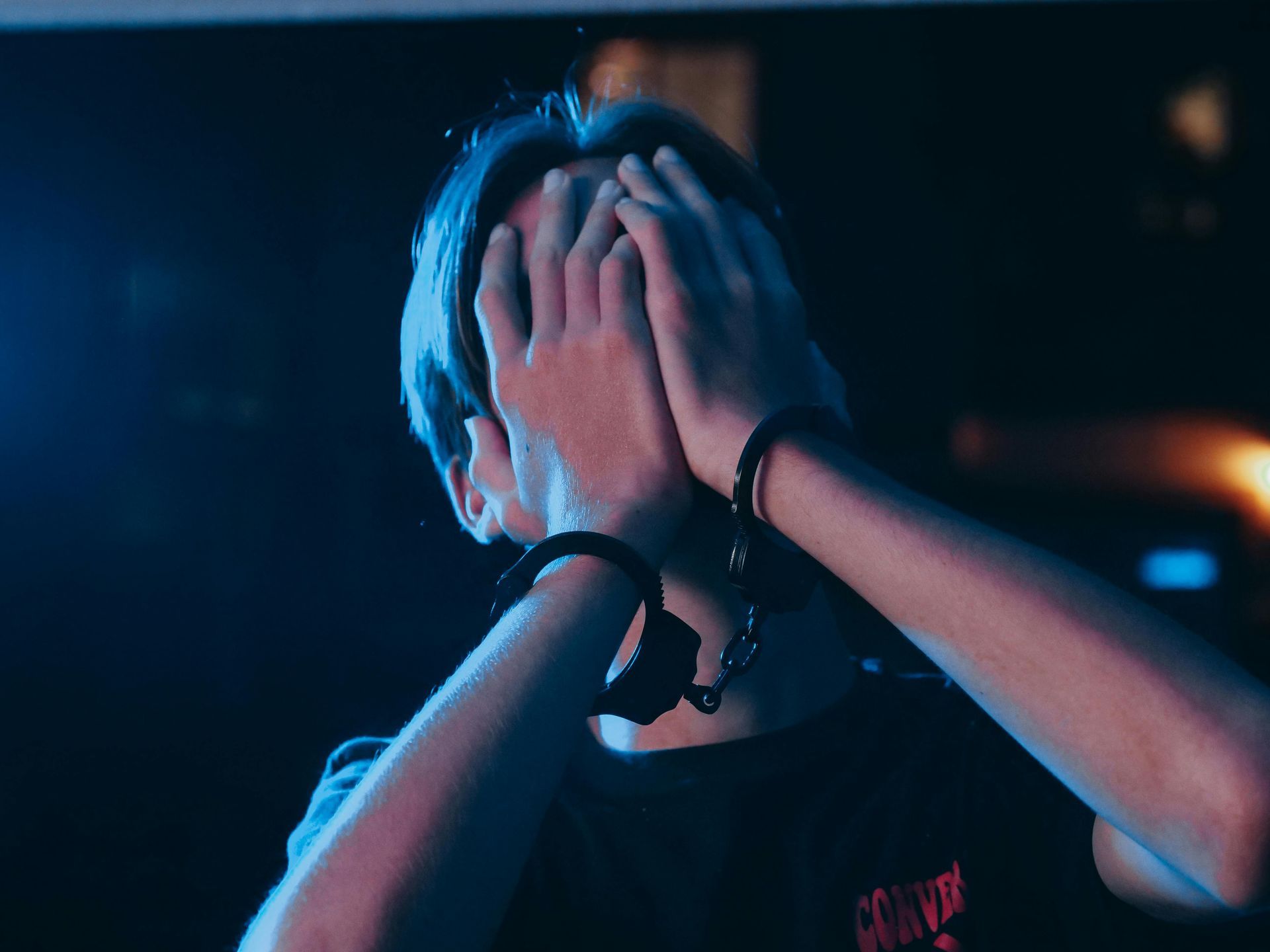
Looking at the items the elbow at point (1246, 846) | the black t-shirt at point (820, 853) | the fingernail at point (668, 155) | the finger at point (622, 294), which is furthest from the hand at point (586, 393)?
the elbow at point (1246, 846)

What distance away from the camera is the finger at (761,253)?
82 cm

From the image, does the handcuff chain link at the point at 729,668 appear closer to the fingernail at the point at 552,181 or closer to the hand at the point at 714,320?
the hand at the point at 714,320

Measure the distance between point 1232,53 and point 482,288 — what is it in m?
1.06

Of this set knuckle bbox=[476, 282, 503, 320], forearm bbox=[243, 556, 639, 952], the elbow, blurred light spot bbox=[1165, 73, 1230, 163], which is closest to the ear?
knuckle bbox=[476, 282, 503, 320]

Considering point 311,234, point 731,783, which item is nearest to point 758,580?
point 731,783

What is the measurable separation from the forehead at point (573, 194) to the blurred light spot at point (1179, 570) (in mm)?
883

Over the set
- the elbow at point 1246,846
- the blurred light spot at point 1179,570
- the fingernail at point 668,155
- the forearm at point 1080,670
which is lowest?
the blurred light spot at point 1179,570

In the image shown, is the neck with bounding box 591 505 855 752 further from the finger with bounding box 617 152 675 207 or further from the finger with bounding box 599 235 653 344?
the finger with bounding box 617 152 675 207

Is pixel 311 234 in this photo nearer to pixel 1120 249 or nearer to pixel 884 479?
pixel 884 479

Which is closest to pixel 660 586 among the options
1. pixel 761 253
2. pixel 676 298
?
pixel 676 298

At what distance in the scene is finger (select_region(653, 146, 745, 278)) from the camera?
807 millimetres

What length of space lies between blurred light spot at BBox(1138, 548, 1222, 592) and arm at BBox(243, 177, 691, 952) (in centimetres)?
74

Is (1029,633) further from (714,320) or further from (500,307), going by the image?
(500,307)

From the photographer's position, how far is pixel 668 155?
91cm
